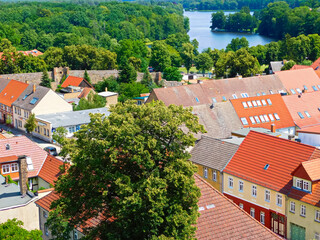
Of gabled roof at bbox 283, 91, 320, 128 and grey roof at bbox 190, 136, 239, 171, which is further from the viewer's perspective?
gabled roof at bbox 283, 91, 320, 128

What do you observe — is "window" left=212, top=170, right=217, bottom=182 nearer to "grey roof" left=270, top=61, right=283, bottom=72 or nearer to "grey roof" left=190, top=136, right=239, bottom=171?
"grey roof" left=190, top=136, right=239, bottom=171

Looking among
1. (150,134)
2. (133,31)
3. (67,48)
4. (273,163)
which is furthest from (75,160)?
(133,31)

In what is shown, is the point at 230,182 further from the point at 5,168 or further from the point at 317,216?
the point at 5,168

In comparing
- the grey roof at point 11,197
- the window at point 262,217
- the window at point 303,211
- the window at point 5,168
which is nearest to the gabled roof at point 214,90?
the window at point 5,168

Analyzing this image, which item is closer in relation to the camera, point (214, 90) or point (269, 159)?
point (269, 159)

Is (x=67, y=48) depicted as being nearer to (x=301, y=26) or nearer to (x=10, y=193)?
(x=10, y=193)

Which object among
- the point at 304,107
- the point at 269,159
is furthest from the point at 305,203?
the point at 304,107

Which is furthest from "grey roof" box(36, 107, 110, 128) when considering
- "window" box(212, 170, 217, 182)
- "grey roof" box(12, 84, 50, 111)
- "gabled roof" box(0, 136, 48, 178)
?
"window" box(212, 170, 217, 182)

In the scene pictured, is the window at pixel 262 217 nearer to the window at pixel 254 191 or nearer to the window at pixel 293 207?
the window at pixel 254 191
